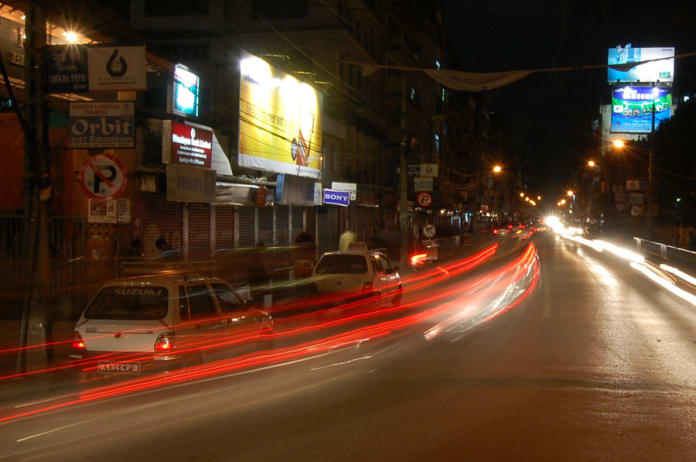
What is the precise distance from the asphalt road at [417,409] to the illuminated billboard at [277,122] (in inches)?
489

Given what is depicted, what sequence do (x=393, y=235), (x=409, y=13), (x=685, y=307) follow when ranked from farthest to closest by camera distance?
(x=409, y=13) < (x=393, y=235) < (x=685, y=307)

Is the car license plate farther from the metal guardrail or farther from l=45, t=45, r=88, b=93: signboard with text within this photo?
the metal guardrail

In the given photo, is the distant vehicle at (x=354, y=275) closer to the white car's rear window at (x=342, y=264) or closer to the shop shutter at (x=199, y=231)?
the white car's rear window at (x=342, y=264)

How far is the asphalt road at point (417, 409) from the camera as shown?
6070 millimetres

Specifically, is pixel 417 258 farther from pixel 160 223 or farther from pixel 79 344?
pixel 79 344

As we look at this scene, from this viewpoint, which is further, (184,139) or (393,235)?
(393,235)

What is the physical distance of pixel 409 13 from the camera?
50.2 meters

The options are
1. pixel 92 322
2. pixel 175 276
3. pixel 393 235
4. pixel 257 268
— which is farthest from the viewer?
pixel 393 235

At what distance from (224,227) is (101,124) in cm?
1224

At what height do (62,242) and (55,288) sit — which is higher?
(62,242)

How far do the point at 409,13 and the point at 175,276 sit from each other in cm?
4514

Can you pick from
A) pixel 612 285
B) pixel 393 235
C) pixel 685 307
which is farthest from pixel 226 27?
pixel 685 307

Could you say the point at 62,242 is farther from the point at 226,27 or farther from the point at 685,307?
the point at 226,27

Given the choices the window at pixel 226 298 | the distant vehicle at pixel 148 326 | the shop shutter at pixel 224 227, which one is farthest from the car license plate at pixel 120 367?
the shop shutter at pixel 224 227
